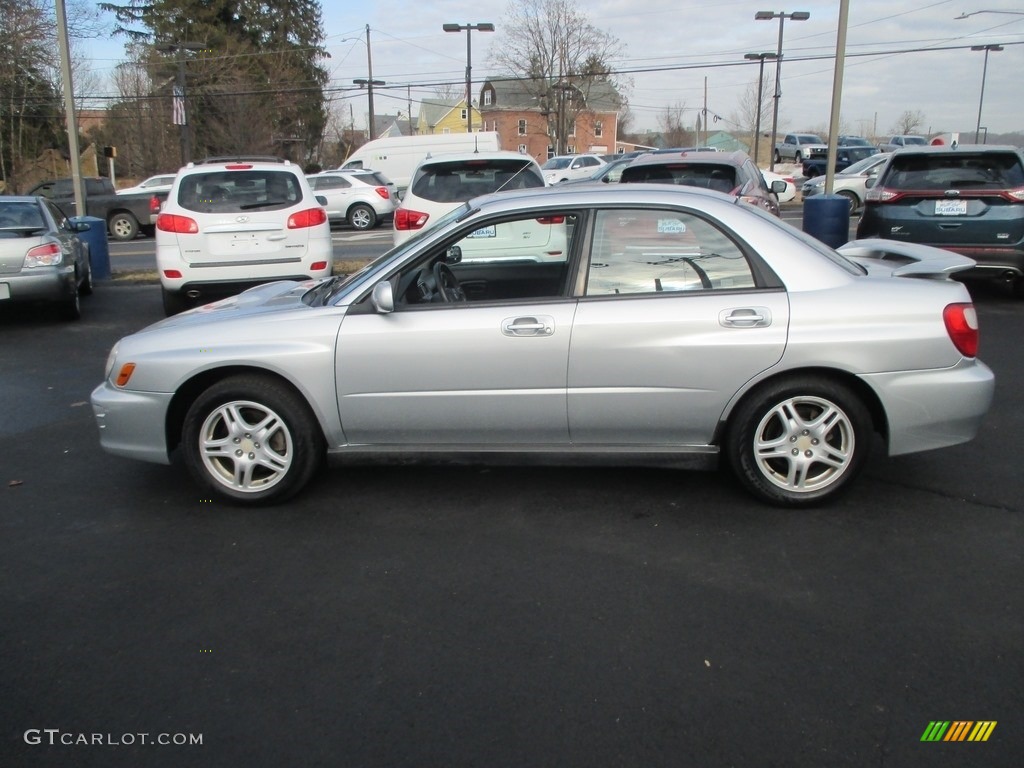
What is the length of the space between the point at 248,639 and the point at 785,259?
9.69ft

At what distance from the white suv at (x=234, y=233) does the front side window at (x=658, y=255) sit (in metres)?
5.94

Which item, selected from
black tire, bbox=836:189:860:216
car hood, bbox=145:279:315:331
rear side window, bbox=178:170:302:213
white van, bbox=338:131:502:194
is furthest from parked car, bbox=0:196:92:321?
white van, bbox=338:131:502:194

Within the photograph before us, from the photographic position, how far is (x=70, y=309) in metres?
10.2

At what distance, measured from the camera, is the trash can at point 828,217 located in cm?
1185

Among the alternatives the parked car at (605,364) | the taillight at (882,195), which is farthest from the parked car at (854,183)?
the parked car at (605,364)

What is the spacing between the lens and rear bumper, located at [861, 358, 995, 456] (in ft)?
14.0

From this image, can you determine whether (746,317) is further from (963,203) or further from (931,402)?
(963,203)

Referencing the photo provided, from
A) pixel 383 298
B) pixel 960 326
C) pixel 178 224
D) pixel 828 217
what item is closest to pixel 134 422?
pixel 383 298

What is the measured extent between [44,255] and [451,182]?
14.5ft

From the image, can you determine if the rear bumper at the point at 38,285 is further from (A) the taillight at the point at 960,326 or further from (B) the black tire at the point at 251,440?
(A) the taillight at the point at 960,326

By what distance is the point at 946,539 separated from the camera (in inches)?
162

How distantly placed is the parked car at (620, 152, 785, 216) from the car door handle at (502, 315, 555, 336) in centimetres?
566

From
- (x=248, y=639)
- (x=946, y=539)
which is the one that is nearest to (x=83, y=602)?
(x=248, y=639)

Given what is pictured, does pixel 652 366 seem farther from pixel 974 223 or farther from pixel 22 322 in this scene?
pixel 22 322
